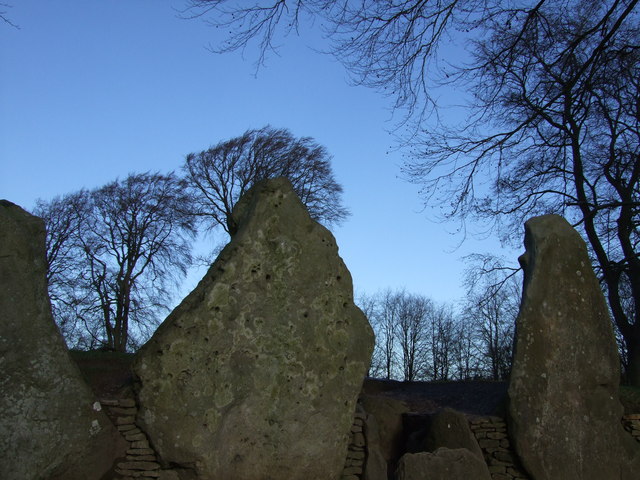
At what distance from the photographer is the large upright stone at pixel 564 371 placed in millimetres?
8375

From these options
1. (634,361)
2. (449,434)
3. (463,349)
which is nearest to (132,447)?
(449,434)

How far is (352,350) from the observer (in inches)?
316

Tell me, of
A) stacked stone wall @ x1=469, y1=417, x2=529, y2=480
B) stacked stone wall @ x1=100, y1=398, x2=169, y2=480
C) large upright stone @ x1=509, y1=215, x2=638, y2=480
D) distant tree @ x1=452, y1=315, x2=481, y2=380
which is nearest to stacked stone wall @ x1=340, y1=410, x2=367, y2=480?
stacked stone wall @ x1=469, y1=417, x2=529, y2=480

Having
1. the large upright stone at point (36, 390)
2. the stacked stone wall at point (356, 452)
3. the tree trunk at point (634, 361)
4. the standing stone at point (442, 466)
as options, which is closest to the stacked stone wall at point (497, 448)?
the standing stone at point (442, 466)

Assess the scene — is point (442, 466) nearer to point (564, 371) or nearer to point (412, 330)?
point (564, 371)

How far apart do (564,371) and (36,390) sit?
6.78m

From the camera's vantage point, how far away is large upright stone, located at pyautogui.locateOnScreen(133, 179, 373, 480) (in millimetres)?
7074

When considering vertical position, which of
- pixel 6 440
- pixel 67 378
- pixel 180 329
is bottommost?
pixel 6 440

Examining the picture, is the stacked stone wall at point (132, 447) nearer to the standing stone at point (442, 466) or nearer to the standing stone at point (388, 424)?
the standing stone at point (442, 466)

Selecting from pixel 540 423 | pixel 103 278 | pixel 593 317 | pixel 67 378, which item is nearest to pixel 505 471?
pixel 540 423

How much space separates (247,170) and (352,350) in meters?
15.3

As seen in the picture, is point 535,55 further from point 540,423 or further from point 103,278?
point 103,278

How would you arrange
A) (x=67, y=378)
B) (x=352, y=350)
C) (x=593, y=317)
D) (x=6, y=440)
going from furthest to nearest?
1. (x=593, y=317)
2. (x=352, y=350)
3. (x=67, y=378)
4. (x=6, y=440)

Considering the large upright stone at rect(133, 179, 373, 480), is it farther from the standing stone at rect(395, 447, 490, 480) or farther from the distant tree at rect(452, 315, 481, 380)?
the distant tree at rect(452, 315, 481, 380)
